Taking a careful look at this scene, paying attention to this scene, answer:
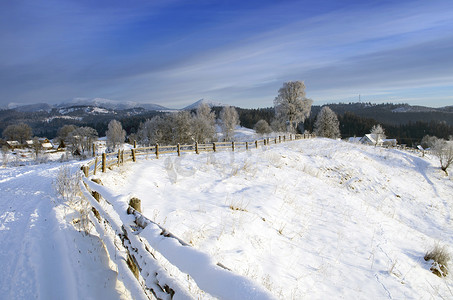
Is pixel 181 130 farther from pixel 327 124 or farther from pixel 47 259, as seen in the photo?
pixel 47 259

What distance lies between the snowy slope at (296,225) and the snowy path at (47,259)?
1.21 metres

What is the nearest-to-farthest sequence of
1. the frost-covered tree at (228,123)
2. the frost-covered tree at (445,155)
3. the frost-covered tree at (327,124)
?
1. the frost-covered tree at (445,155)
2. the frost-covered tree at (327,124)
3. the frost-covered tree at (228,123)

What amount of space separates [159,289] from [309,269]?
419 centimetres

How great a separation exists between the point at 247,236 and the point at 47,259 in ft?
14.0

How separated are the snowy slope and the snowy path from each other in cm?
121

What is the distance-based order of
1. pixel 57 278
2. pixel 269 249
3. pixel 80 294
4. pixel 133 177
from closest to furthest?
pixel 80 294
pixel 57 278
pixel 269 249
pixel 133 177

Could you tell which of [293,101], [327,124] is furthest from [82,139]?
[327,124]

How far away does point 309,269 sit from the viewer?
5316 millimetres

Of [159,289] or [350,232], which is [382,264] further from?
[159,289]

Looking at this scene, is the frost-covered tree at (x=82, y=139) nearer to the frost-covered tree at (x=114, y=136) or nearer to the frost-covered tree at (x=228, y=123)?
the frost-covered tree at (x=114, y=136)

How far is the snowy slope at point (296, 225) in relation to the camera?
199 inches

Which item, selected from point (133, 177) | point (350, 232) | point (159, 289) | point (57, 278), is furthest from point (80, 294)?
point (133, 177)

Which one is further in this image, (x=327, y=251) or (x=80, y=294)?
(x=327, y=251)

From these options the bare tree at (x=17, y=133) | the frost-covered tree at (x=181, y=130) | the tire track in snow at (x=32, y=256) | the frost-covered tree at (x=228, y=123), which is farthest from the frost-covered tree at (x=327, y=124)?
the bare tree at (x=17, y=133)
